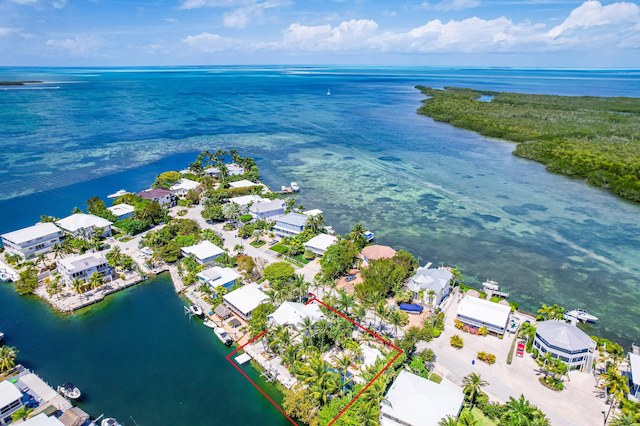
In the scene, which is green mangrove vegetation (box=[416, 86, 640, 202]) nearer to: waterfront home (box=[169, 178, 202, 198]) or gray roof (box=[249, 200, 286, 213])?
gray roof (box=[249, 200, 286, 213])

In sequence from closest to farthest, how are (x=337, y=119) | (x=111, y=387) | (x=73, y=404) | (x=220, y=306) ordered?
(x=73, y=404) → (x=111, y=387) → (x=220, y=306) → (x=337, y=119)

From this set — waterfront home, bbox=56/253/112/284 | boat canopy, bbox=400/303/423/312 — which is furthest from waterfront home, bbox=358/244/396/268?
waterfront home, bbox=56/253/112/284

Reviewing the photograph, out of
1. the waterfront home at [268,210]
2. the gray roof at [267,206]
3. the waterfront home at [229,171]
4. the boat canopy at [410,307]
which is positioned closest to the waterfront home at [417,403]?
the boat canopy at [410,307]

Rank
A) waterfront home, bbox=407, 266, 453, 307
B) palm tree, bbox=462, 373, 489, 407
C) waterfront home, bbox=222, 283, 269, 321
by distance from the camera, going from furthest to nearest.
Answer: waterfront home, bbox=407, 266, 453, 307
waterfront home, bbox=222, 283, 269, 321
palm tree, bbox=462, 373, 489, 407

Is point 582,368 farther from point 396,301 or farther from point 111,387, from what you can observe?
point 111,387

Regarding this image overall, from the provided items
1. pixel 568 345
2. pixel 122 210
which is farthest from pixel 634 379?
pixel 122 210

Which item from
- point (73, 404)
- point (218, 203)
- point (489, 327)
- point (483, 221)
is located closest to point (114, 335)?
point (73, 404)
